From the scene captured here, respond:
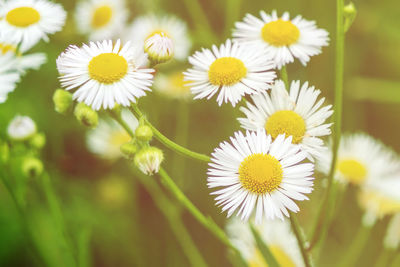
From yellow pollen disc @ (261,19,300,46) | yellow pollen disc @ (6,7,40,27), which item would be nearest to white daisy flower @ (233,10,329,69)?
yellow pollen disc @ (261,19,300,46)

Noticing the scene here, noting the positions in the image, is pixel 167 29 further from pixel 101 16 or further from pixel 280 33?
pixel 280 33

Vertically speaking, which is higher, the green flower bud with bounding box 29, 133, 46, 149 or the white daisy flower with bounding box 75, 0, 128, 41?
the white daisy flower with bounding box 75, 0, 128, 41

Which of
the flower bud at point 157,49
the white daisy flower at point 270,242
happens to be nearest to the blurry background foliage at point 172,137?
the white daisy flower at point 270,242

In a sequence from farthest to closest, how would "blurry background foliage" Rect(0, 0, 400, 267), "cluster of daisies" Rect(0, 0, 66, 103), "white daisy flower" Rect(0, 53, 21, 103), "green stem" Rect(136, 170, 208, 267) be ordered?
"blurry background foliage" Rect(0, 0, 400, 267) → "green stem" Rect(136, 170, 208, 267) → "cluster of daisies" Rect(0, 0, 66, 103) → "white daisy flower" Rect(0, 53, 21, 103)

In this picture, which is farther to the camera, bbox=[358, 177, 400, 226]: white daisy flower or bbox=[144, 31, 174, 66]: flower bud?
bbox=[358, 177, 400, 226]: white daisy flower

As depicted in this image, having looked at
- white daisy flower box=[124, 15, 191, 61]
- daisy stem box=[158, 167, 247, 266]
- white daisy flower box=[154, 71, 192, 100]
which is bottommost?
daisy stem box=[158, 167, 247, 266]

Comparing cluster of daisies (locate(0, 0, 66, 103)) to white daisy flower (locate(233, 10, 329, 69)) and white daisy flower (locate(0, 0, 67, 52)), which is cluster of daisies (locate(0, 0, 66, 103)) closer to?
white daisy flower (locate(0, 0, 67, 52))

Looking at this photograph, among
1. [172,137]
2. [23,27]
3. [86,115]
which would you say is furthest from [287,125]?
[172,137]
